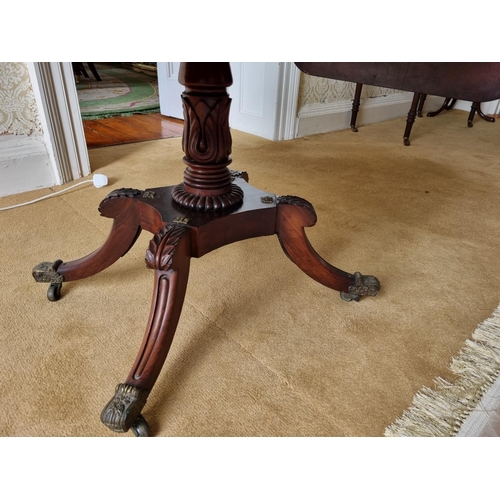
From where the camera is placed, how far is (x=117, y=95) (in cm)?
308

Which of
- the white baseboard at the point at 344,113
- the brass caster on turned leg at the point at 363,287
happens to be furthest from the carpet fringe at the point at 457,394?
the white baseboard at the point at 344,113

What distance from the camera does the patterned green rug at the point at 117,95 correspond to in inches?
100

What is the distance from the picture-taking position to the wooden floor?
1.91m

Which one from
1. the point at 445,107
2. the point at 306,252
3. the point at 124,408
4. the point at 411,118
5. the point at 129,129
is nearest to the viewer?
the point at 124,408

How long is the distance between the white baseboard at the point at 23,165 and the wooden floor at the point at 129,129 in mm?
482

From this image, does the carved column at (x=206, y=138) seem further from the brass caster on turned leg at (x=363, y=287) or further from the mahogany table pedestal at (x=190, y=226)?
the brass caster on turned leg at (x=363, y=287)

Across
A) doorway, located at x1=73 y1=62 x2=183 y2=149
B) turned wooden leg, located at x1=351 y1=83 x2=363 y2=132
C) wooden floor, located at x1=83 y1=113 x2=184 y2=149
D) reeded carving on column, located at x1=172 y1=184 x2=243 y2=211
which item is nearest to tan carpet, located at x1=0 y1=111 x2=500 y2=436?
reeded carving on column, located at x1=172 y1=184 x2=243 y2=211

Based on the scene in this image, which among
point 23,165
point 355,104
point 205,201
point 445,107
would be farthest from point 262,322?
point 445,107

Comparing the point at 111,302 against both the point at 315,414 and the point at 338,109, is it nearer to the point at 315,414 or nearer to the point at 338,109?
the point at 315,414

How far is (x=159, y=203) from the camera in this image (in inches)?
27.6

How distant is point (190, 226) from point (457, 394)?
49cm

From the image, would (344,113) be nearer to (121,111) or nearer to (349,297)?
(121,111)

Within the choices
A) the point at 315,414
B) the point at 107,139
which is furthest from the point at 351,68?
the point at 107,139
